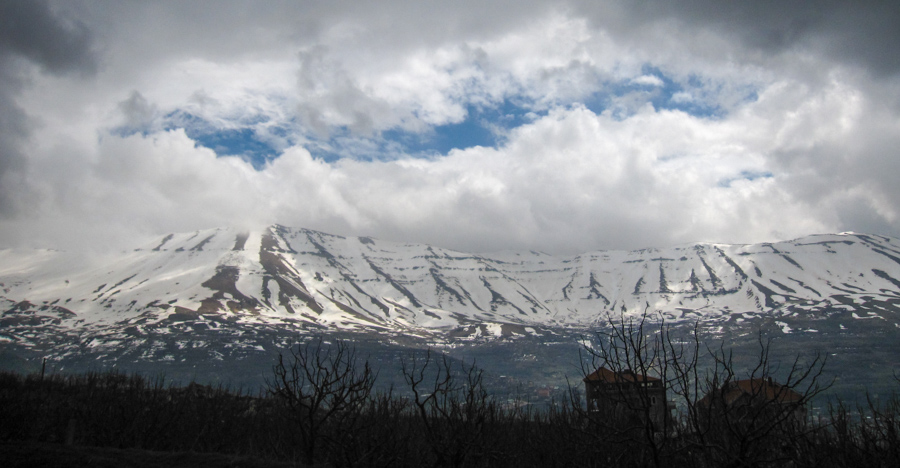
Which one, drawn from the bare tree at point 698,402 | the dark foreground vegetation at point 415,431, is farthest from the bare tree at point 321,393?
the bare tree at point 698,402

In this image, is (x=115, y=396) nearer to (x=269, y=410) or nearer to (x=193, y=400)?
(x=193, y=400)

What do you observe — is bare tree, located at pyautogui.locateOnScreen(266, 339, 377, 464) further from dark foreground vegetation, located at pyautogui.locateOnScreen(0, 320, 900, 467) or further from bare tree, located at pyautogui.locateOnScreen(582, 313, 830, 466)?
bare tree, located at pyautogui.locateOnScreen(582, 313, 830, 466)

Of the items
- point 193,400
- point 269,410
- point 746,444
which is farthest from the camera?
point 269,410

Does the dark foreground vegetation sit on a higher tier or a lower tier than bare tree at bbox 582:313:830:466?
lower

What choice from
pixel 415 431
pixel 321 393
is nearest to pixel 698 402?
pixel 321 393

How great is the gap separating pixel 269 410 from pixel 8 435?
18798mm

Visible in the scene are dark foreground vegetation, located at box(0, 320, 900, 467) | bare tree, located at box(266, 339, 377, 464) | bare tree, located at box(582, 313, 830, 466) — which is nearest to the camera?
bare tree, located at box(582, 313, 830, 466)

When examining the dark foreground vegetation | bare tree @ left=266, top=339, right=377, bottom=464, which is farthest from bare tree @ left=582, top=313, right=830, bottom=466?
bare tree @ left=266, top=339, right=377, bottom=464

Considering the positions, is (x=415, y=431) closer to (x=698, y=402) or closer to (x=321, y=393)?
(x=321, y=393)

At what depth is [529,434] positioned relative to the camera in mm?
26938

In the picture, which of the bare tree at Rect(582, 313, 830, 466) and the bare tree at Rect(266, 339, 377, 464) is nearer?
the bare tree at Rect(582, 313, 830, 466)

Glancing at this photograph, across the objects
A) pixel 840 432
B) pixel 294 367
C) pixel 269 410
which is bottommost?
pixel 269 410

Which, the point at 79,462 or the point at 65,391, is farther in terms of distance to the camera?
the point at 65,391

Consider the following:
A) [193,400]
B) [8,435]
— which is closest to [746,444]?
[8,435]
